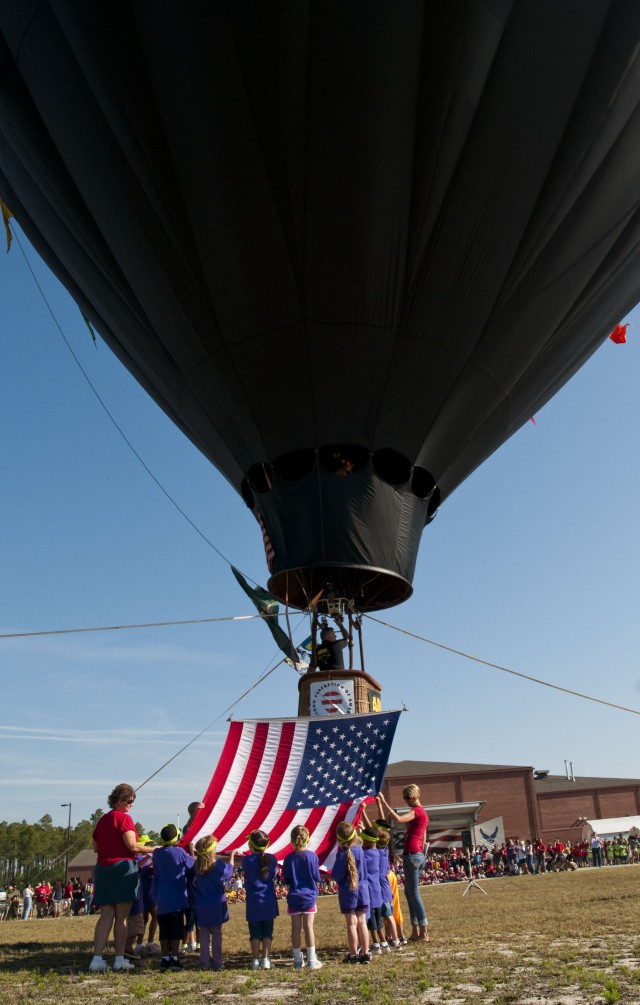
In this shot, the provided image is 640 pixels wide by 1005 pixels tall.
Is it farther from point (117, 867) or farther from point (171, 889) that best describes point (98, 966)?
point (171, 889)

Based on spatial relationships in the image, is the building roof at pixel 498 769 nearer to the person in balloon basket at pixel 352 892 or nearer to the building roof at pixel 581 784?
the building roof at pixel 581 784

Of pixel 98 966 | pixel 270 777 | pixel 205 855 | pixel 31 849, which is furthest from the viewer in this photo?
pixel 31 849

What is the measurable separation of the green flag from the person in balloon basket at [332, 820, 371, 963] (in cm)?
392

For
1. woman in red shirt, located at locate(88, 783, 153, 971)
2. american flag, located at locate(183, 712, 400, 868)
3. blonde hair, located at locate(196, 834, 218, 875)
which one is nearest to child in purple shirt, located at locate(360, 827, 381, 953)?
american flag, located at locate(183, 712, 400, 868)

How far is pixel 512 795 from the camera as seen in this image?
165 feet

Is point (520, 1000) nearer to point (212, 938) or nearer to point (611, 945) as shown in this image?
point (611, 945)

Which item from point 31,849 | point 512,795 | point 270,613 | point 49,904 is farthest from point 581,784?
point 31,849

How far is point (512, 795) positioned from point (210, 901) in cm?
4744

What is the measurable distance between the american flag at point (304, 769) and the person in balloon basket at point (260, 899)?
114 centimetres

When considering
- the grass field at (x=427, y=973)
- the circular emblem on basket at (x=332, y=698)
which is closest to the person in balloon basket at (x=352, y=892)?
the grass field at (x=427, y=973)

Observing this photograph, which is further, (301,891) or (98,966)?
(301,891)

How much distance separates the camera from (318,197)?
8977 millimetres

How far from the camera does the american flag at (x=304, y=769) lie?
8211 mm

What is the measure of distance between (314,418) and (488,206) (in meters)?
3.06
